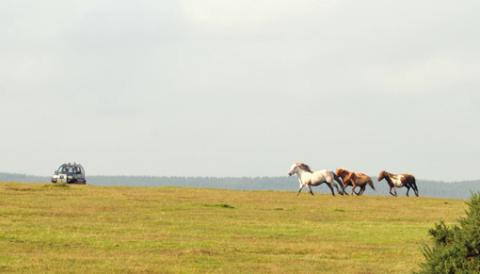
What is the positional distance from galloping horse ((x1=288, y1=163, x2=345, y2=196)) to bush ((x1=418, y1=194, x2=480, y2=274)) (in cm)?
6012

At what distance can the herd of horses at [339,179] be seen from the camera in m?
73.6

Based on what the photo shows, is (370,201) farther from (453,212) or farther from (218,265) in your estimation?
(218,265)

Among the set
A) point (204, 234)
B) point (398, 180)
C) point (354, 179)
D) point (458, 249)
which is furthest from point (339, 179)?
point (458, 249)

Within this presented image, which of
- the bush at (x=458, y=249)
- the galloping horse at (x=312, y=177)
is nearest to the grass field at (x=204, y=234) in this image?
the galloping horse at (x=312, y=177)

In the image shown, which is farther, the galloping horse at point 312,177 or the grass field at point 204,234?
the galloping horse at point 312,177

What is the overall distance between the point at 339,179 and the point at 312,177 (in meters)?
Result: 3.45

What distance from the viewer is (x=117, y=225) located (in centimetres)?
3966

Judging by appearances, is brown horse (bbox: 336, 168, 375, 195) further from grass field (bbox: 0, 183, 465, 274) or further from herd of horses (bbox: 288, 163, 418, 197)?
grass field (bbox: 0, 183, 465, 274)

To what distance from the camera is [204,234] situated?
36.8 m

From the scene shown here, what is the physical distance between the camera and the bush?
1223 centimetres

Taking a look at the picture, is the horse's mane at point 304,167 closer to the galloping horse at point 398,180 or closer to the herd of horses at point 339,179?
the herd of horses at point 339,179

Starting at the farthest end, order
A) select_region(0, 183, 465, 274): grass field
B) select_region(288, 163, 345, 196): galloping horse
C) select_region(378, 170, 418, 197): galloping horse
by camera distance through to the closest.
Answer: select_region(378, 170, 418, 197): galloping horse < select_region(288, 163, 345, 196): galloping horse < select_region(0, 183, 465, 274): grass field

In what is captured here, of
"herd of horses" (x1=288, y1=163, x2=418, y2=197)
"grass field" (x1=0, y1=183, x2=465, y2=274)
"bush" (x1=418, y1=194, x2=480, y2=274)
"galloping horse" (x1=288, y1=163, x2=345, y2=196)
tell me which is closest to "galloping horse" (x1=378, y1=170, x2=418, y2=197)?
"herd of horses" (x1=288, y1=163, x2=418, y2=197)

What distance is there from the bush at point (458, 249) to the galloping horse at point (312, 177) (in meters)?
60.1
